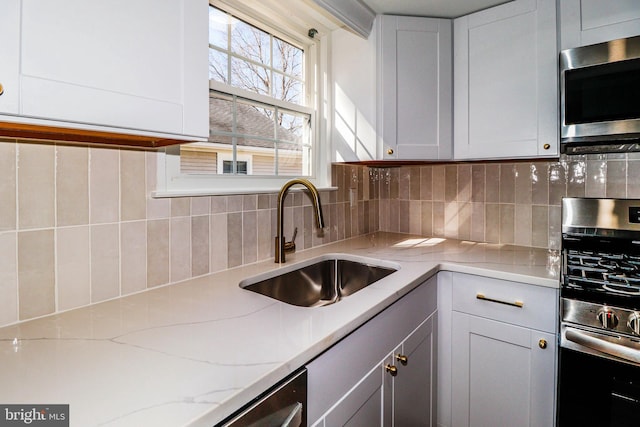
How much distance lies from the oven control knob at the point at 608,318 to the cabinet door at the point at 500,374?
0.26m

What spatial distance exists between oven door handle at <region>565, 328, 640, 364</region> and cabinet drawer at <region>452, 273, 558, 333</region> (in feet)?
0.53

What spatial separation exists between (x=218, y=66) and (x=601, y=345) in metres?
1.75

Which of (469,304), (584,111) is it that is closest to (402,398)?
(469,304)

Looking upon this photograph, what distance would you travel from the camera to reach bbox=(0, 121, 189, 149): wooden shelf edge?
0.72 meters

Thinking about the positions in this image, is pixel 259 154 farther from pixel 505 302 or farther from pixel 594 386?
pixel 594 386

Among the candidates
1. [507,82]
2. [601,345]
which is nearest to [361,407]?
[601,345]

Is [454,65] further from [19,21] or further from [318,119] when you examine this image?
[19,21]

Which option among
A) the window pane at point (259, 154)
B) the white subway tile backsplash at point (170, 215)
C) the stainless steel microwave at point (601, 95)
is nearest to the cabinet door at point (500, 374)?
the white subway tile backsplash at point (170, 215)

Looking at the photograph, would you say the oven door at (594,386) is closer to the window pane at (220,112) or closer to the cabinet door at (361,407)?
the cabinet door at (361,407)

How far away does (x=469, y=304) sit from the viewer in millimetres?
1508

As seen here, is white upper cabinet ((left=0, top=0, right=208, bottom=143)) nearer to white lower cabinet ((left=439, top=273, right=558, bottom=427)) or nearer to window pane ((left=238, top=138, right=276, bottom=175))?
window pane ((left=238, top=138, right=276, bottom=175))

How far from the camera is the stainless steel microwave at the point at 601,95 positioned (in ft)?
4.14

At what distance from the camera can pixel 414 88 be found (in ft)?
5.87

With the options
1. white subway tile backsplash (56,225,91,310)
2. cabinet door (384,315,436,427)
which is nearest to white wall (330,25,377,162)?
cabinet door (384,315,436,427)
